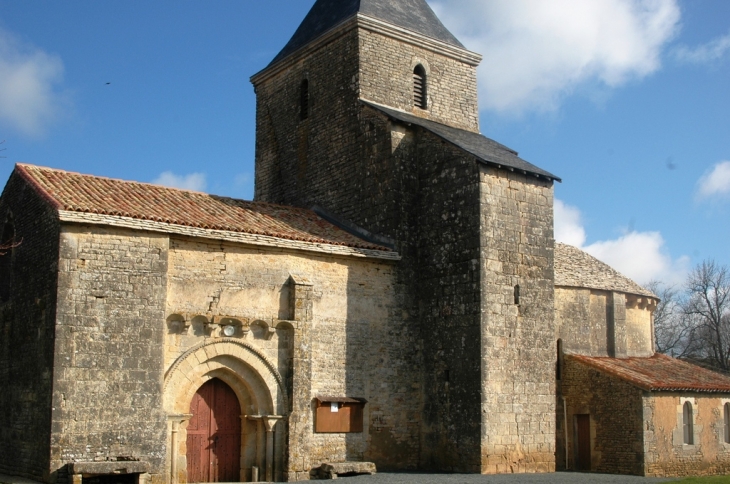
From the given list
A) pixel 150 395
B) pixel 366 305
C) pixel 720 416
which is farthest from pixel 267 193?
pixel 720 416

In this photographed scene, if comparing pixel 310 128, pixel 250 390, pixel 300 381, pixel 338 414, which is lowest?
pixel 338 414

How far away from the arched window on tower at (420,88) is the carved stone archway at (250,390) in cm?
898

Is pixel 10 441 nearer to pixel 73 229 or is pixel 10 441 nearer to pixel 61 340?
pixel 61 340

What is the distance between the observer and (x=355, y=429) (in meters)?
18.4

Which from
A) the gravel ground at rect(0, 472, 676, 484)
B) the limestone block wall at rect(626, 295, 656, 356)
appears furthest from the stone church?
the limestone block wall at rect(626, 295, 656, 356)

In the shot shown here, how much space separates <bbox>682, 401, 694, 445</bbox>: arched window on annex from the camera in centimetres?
2119

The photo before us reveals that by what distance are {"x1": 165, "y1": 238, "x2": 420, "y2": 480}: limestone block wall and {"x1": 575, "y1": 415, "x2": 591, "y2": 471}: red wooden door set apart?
4992 mm

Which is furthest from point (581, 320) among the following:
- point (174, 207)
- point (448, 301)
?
point (174, 207)

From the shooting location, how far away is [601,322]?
2366cm

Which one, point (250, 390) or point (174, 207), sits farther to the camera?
point (174, 207)

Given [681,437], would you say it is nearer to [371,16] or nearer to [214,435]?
[214,435]

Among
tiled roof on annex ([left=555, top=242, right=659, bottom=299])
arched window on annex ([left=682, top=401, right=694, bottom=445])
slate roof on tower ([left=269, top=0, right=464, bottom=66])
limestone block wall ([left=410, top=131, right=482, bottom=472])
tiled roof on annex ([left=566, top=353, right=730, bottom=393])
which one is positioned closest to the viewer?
limestone block wall ([left=410, top=131, right=482, bottom=472])

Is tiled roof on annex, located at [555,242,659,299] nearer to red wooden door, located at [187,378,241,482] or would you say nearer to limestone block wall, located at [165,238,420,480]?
limestone block wall, located at [165,238,420,480]

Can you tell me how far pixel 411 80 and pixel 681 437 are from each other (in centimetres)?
1138
